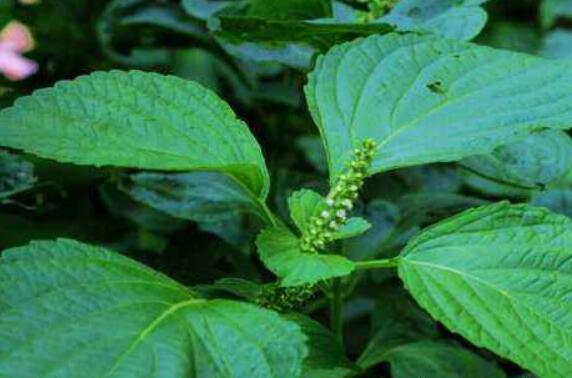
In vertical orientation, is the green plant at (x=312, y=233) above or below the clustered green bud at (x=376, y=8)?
below

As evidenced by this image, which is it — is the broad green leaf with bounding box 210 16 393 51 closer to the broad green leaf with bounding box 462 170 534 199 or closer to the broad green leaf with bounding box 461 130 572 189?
the broad green leaf with bounding box 461 130 572 189

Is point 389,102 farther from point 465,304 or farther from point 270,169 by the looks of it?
point 270,169

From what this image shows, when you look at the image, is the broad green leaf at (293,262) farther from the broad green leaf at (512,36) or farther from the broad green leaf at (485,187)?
the broad green leaf at (512,36)

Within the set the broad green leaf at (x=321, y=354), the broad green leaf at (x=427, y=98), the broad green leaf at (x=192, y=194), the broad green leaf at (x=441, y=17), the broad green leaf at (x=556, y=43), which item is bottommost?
the broad green leaf at (x=556, y=43)

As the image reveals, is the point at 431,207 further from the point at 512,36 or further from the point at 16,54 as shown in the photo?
the point at 512,36

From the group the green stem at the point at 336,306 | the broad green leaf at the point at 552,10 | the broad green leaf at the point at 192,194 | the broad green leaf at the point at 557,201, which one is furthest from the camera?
the broad green leaf at the point at 552,10

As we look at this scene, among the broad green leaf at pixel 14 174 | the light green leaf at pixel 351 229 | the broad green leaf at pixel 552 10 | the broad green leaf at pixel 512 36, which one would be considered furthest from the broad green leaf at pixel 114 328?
the broad green leaf at pixel 552 10

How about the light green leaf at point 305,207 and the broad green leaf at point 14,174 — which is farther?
the broad green leaf at point 14,174

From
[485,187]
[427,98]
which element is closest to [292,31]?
[427,98]

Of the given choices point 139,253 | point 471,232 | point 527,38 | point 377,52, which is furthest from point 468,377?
point 527,38
